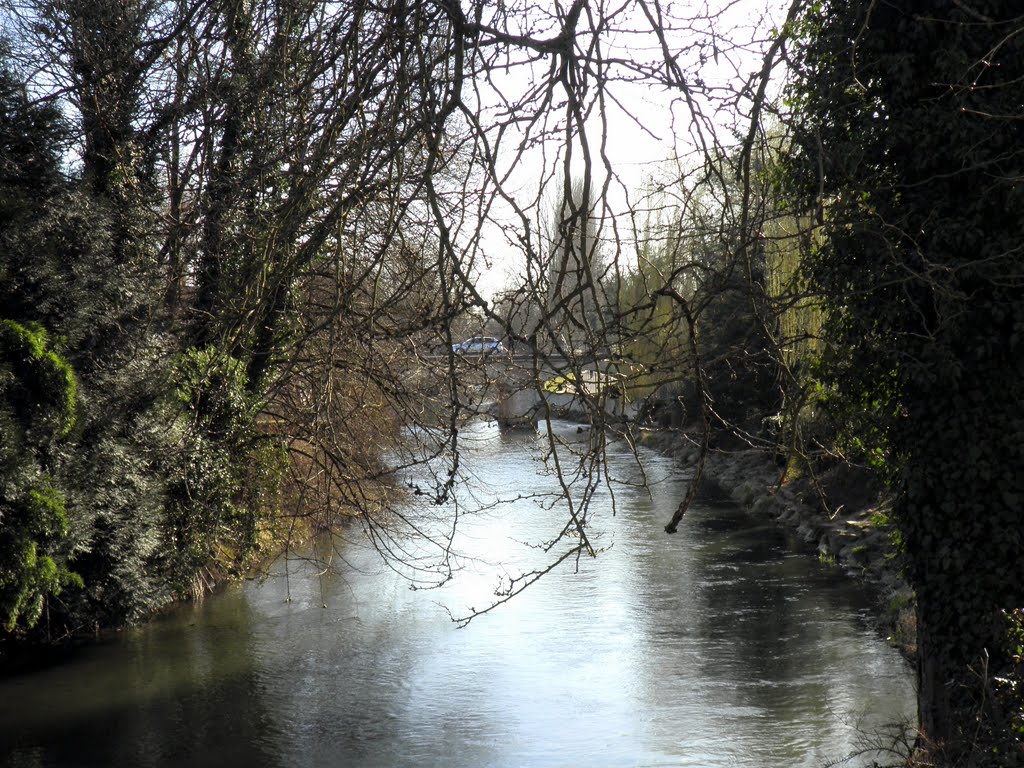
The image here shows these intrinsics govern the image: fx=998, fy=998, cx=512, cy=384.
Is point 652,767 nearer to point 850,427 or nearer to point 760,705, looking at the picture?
point 760,705

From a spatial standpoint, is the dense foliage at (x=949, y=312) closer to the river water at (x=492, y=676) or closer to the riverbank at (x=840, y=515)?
the riverbank at (x=840, y=515)

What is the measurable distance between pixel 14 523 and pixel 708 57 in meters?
7.32

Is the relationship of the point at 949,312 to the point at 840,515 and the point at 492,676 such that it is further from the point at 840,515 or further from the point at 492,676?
the point at 840,515

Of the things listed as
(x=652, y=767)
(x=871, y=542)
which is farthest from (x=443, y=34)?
(x=871, y=542)

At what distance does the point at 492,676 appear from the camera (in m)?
9.28

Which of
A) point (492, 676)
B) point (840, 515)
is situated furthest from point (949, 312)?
point (840, 515)

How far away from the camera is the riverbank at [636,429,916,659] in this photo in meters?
9.62

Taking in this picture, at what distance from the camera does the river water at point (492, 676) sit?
7777 millimetres

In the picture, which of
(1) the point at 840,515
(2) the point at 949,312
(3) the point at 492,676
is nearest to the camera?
(2) the point at 949,312

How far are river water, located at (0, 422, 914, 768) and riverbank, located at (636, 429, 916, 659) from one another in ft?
1.07

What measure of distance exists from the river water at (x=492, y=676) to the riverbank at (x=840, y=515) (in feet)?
1.07

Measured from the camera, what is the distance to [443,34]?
290cm

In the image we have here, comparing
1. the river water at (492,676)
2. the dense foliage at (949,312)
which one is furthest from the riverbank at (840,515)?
the dense foliage at (949,312)

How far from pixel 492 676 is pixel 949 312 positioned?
5.31 metres
